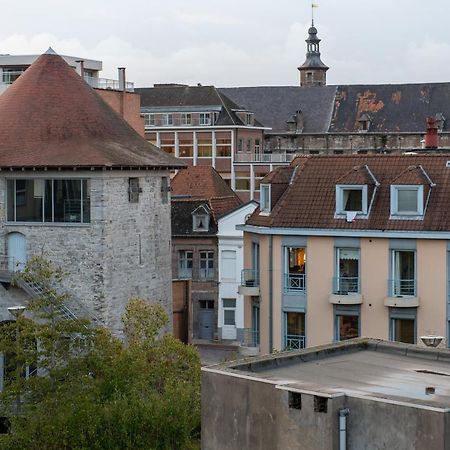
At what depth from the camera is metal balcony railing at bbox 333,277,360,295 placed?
133 feet

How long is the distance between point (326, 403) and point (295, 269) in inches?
898

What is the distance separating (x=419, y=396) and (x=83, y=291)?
27119mm

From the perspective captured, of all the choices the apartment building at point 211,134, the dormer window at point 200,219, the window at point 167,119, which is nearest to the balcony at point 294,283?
the dormer window at point 200,219

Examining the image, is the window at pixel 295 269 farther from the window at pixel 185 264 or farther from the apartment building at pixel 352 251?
the window at pixel 185 264

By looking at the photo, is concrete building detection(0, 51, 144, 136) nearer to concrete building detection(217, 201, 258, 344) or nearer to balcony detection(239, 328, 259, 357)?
concrete building detection(217, 201, 258, 344)

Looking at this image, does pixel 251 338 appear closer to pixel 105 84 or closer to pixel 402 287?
pixel 402 287

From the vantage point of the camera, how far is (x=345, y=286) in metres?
40.6

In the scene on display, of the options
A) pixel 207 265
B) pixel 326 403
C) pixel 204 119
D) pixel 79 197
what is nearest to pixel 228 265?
pixel 207 265

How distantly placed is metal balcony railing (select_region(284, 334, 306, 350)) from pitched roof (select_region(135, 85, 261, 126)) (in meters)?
64.4

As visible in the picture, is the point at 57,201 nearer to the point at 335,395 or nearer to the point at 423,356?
Answer: the point at 423,356

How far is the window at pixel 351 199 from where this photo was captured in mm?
40625

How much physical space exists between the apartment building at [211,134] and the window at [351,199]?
58.5 meters

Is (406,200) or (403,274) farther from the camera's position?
(406,200)

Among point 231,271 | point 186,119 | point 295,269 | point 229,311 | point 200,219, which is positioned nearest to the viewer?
point 295,269
